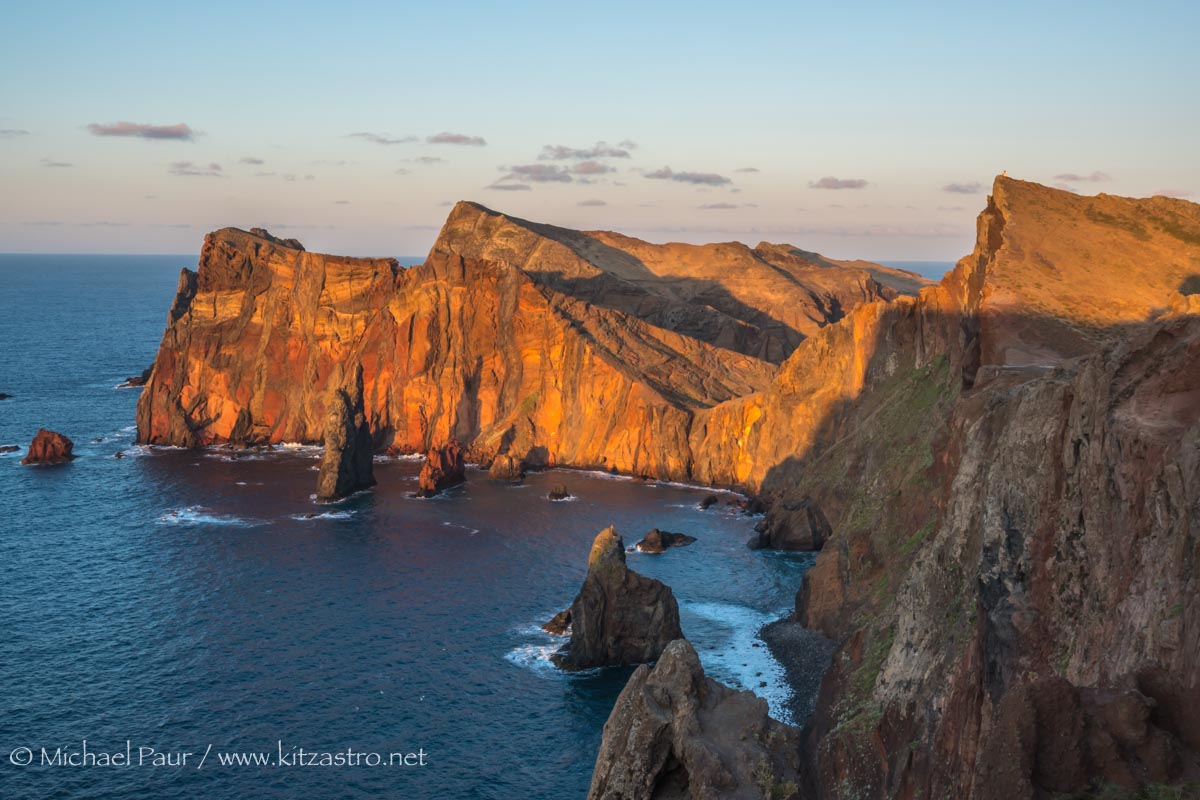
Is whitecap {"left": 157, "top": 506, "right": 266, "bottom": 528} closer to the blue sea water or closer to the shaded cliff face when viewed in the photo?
the blue sea water

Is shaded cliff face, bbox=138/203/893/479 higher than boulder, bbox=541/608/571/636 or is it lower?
higher

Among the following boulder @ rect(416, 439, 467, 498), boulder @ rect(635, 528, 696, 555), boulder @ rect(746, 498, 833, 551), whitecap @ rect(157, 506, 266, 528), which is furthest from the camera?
boulder @ rect(416, 439, 467, 498)

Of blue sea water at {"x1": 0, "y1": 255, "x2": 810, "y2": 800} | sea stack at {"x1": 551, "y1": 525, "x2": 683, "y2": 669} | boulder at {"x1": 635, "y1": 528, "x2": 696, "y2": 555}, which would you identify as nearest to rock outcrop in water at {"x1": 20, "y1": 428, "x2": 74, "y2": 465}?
blue sea water at {"x1": 0, "y1": 255, "x2": 810, "y2": 800}

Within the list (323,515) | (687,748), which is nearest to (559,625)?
(687,748)

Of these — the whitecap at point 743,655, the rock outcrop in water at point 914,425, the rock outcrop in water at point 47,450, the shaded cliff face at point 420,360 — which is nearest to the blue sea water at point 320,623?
the whitecap at point 743,655

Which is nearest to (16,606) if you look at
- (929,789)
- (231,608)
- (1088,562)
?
(231,608)

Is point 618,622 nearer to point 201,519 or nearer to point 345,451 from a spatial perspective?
point 201,519
